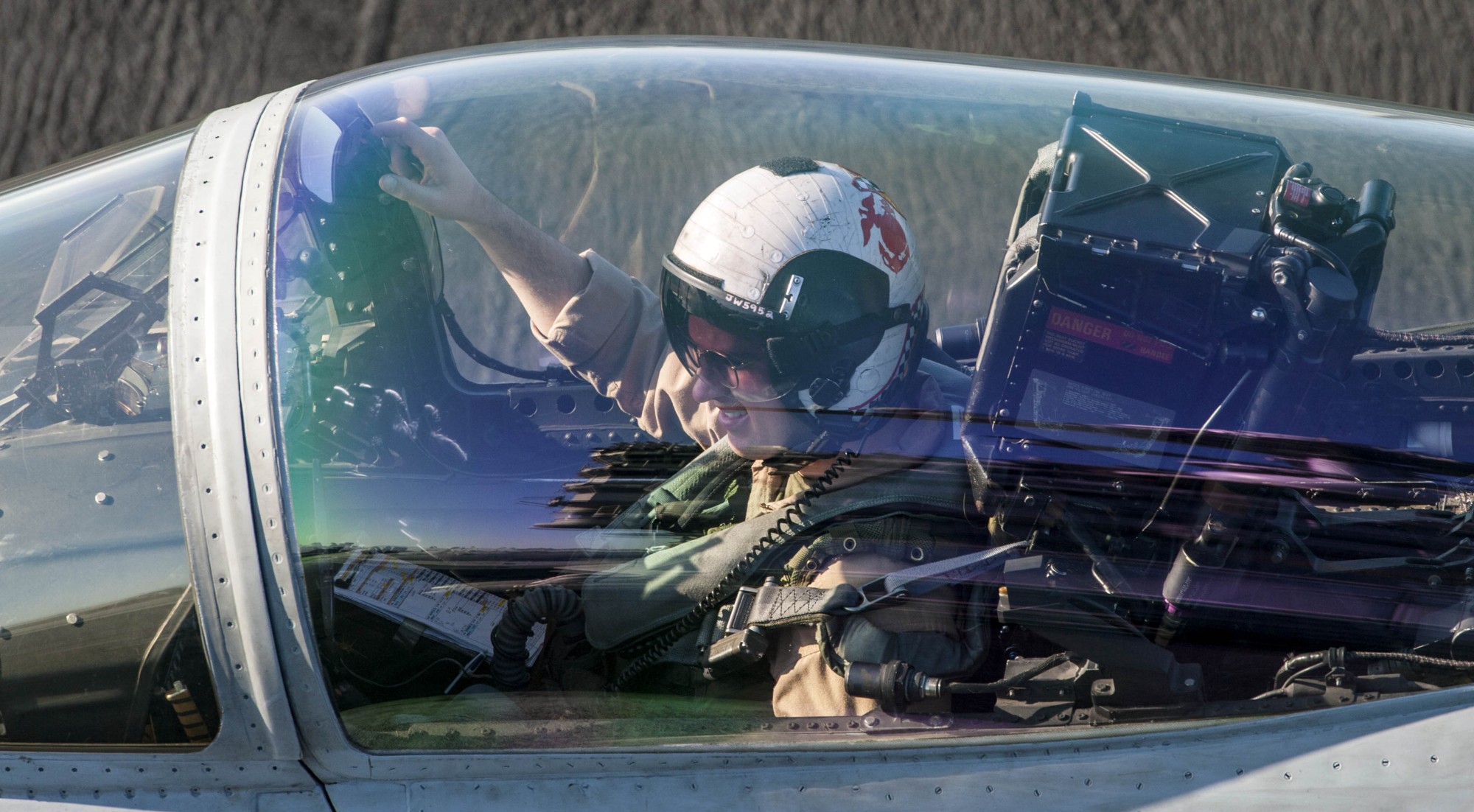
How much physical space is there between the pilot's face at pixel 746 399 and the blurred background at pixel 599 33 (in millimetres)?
2861

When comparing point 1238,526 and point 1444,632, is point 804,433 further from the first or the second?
point 1444,632

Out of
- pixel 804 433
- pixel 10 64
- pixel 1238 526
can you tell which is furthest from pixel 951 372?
pixel 10 64

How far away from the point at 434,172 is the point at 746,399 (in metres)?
0.64

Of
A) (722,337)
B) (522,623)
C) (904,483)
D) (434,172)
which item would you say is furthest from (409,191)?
(904,483)

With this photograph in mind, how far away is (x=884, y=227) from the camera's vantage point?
1.63 metres

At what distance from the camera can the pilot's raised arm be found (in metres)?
1.76

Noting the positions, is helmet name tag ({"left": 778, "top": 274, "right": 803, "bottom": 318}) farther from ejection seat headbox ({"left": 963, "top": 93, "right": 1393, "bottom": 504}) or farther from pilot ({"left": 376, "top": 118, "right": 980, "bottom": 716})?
ejection seat headbox ({"left": 963, "top": 93, "right": 1393, "bottom": 504})

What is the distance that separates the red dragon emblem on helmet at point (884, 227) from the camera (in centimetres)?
161

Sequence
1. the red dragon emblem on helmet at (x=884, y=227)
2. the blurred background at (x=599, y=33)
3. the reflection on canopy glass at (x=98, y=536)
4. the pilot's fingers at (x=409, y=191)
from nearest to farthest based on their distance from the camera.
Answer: the reflection on canopy glass at (x=98, y=536) → the red dragon emblem on helmet at (x=884, y=227) → the pilot's fingers at (x=409, y=191) → the blurred background at (x=599, y=33)

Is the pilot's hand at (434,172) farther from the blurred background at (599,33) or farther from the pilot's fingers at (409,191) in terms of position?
the blurred background at (599,33)

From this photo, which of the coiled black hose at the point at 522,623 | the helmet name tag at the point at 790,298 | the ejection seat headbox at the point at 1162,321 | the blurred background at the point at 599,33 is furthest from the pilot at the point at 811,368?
the blurred background at the point at 599,33

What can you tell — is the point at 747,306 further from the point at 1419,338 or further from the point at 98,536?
the point at 1419,338

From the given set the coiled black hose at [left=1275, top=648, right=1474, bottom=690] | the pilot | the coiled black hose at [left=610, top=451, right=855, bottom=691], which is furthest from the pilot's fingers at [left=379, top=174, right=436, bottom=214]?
the coiled black hose at [left=1275, top=648, right=1474, bottom=690]

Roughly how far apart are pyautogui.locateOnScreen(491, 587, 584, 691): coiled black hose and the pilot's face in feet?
1.03
